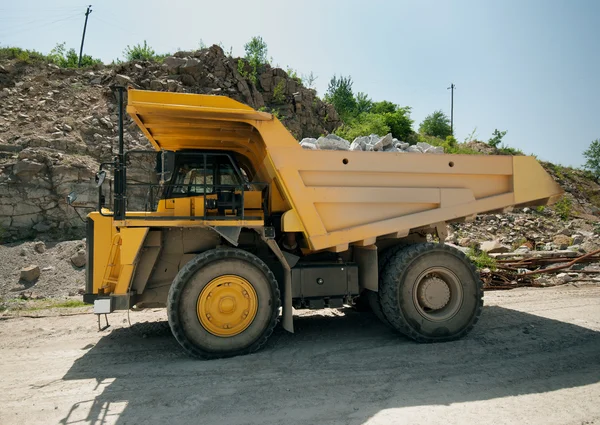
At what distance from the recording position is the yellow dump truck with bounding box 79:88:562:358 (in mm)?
5309

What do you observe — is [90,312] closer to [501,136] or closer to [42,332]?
[42,332]

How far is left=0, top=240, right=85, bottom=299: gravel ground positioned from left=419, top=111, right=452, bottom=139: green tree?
35915 mm

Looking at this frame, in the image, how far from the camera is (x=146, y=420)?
3744 mm

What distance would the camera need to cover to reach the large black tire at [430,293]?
588cm

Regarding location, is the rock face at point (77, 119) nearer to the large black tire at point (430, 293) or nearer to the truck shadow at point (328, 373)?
the truck shadow at point (328, 373)

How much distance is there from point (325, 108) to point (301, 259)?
1921cm

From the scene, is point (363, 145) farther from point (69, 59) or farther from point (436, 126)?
point (436, 126)

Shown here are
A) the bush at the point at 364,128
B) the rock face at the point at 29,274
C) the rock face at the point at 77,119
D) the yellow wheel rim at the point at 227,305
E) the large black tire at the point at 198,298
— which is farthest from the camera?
the bush at the point at 364,128

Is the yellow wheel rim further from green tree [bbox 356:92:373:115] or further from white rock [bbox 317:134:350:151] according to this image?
green tree [bbox 356:92:373:115]

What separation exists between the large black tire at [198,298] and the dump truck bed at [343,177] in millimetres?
728

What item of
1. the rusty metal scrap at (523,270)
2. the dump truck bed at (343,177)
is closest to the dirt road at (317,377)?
the dump truck bed at (343,177)

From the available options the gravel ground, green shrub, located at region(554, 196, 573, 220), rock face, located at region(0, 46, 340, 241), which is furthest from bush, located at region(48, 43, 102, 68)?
green shrub, located at region(554, 196, 573, 220)

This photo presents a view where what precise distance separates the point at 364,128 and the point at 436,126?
22924 millimetres

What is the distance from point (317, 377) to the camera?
4695 millimetres
